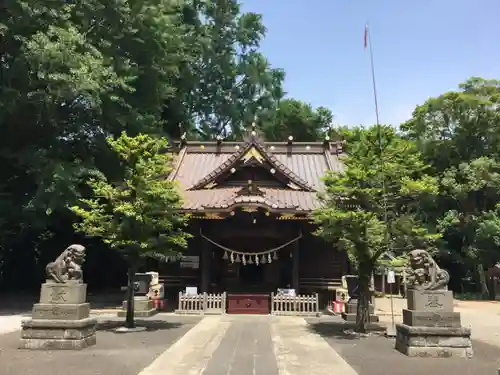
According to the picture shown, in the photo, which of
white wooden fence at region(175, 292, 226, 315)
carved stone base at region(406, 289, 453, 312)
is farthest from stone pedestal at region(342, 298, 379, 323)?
carved stone base at region(406, 289, 453, 312)

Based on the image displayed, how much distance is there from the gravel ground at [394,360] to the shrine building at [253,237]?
778cm

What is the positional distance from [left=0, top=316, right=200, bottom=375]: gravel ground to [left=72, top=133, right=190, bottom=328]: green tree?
1.83 m

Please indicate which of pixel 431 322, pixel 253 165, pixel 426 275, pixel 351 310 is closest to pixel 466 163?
pixel 253 165

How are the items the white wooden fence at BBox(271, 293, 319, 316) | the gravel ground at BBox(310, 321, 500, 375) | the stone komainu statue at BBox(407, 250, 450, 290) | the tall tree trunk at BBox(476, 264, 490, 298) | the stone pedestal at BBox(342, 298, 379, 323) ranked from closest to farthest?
the gravel ground at BBox(310, 321, 500, 375) < the stone komainu statue at BBox(407, 250, 450, 290) < the stone pedestal at BBox(342, 298, 379, 323) < the white wooden fence at BBox(271, 293, 319, 316) < the tall tree trunk at BBox(476, 264, 490, 298)

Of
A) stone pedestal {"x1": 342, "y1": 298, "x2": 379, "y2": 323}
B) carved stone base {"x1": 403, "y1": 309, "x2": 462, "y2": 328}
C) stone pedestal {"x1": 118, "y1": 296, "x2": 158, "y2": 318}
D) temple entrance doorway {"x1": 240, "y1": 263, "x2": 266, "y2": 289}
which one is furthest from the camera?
temple entrance doorway {"x1": 240, "y1": 263, "x2": 266, "y2": 289}

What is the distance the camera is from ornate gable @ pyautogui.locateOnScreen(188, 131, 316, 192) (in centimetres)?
2319

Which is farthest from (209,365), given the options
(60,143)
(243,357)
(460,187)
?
(460,187)

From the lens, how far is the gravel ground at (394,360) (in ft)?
30.0

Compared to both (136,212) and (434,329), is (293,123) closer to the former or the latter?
(136,212)

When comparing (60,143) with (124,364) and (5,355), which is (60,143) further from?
(124,364)

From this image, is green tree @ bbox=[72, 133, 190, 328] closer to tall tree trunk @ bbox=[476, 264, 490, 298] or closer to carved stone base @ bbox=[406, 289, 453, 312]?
carved stone base @ bbox=[406, 289, 453, 312]

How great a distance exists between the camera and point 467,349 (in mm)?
10852

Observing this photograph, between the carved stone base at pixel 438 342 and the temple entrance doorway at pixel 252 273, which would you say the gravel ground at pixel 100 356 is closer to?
the carved stone base at pixel 438 342

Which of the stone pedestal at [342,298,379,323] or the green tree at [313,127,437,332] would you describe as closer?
the green tree at [313,127,437,332]
